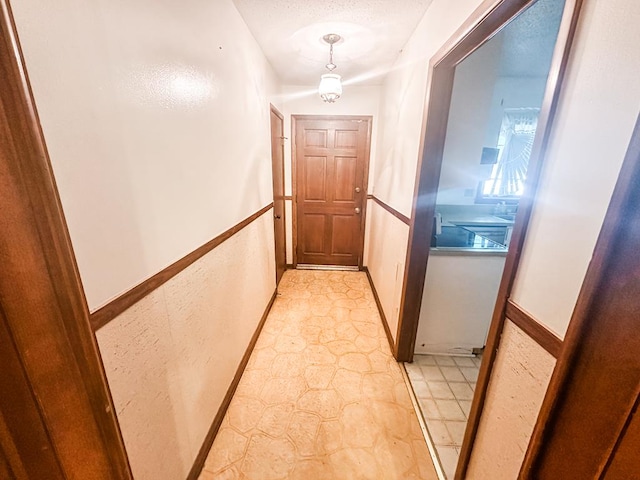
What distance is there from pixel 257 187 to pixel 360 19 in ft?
4.55

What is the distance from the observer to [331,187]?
140 inches

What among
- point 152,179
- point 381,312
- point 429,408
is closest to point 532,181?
point 152,179

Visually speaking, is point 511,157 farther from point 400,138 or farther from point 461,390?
point 461,390

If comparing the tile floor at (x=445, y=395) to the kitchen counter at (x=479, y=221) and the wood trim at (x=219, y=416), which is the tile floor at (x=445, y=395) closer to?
the wood trim at (x=219, y=416)

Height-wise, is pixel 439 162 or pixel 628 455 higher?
pixel 439 162

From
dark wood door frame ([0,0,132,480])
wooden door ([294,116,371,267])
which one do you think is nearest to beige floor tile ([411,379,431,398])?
dark wood door frame ([0,0,132,480])

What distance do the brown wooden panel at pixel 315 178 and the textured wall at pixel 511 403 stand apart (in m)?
2.92

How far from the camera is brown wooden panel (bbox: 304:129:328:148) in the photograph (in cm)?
340

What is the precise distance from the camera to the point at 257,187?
7.16ft

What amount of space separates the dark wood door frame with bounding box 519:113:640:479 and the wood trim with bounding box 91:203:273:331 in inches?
47.7

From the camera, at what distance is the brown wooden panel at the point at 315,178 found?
350cm

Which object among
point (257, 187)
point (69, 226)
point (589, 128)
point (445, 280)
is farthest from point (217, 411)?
point (589, 128)

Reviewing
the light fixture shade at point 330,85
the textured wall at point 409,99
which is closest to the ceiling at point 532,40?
the textured wall at point 409,99

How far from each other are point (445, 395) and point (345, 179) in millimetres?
2619
